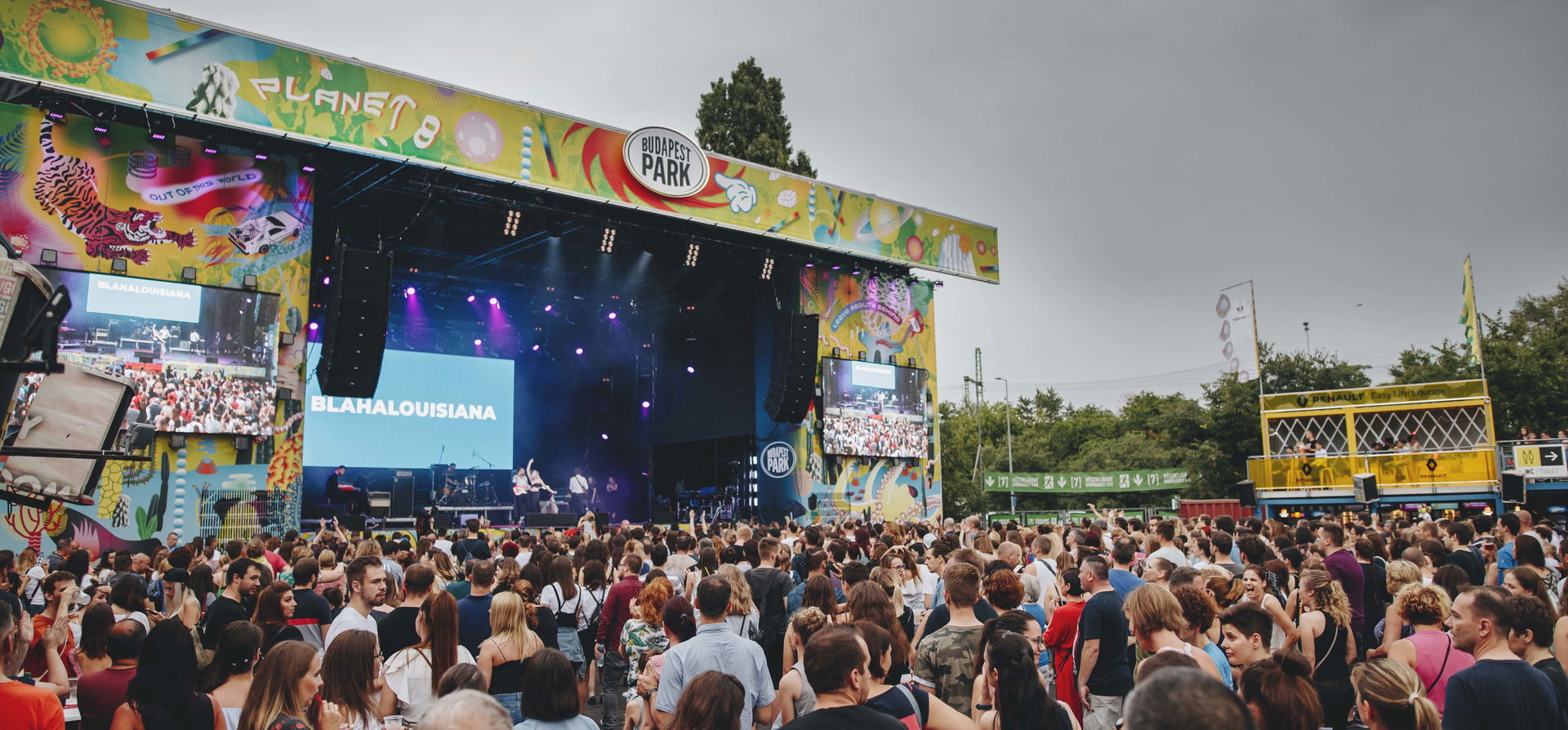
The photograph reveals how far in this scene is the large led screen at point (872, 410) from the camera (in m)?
22.2

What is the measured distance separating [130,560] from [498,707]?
298 inches

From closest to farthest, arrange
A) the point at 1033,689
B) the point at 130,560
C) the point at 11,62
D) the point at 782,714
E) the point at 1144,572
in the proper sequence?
the point at 1033,689, the point at 782,714, the point at 1144,572, the point at 130,560, the point at 11,62

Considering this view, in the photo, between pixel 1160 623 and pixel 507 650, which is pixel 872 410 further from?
pixel 1160 623

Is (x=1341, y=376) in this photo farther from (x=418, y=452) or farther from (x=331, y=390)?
(x=331, y=390)

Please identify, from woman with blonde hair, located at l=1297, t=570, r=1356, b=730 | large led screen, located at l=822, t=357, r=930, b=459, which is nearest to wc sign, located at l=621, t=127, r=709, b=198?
large led screen, located at l=822, t=357, r=930, b=459

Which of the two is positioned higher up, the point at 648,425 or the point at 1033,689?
the point at 648,425

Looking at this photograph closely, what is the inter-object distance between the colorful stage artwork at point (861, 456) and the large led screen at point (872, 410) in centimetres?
28

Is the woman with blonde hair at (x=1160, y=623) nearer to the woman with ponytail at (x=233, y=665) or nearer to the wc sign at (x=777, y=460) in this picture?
the woman with ponytail at (x=233, y=665)

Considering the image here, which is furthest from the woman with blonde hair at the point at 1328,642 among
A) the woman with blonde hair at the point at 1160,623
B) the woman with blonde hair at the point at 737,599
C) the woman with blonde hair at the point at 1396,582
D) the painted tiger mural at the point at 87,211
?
the painted tiger mural at the point at 87,211

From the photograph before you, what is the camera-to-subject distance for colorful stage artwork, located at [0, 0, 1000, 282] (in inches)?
540

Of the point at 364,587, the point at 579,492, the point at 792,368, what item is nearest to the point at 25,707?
the point at 364,587

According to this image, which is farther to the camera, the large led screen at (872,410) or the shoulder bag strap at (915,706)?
the large led screen at (872,410)

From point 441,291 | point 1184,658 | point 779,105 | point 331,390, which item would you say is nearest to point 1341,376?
point 779,105

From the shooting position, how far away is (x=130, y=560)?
8047 mm
